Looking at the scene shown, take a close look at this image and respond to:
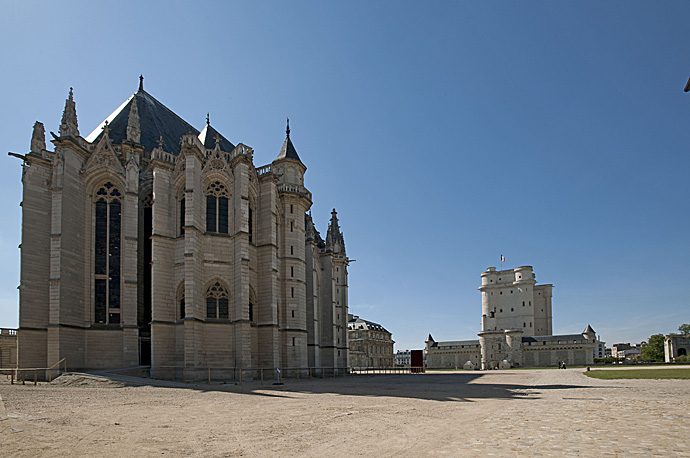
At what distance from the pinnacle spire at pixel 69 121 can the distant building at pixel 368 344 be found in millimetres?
66285

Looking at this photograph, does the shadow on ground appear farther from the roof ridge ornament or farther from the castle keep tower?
the castle keep tower

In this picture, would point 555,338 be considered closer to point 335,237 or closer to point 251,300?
point 335,237

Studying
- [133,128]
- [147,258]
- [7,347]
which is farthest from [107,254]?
[7,347]

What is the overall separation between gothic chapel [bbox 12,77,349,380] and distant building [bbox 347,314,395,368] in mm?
57663

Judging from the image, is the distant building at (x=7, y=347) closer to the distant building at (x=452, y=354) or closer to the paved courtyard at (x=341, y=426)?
the paved courtyard at (x=341, y=426)

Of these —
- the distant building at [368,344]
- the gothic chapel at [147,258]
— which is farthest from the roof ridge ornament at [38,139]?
the distant building at [368,344]

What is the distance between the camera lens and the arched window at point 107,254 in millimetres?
37000

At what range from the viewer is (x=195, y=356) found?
115ft

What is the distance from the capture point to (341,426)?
13.8m

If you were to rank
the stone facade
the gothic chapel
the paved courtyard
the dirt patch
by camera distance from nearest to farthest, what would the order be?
1. the paved courtyard
2. the dirt patch
3. the gothic chapel
4. the stone facade

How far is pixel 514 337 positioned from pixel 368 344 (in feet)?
86.7

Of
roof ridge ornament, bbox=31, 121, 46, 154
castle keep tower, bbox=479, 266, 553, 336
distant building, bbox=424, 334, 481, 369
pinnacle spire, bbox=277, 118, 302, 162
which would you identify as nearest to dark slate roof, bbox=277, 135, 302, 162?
pinnacle spire, bbox=277, 118, 302, 162

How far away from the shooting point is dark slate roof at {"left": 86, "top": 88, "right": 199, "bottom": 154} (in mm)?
44125

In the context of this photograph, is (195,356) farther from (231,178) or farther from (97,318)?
(231,178)
